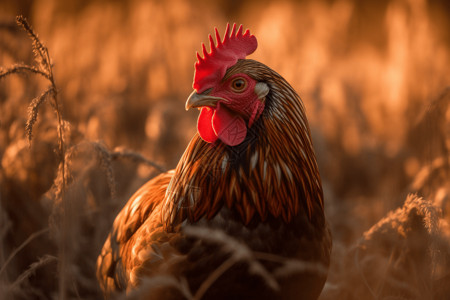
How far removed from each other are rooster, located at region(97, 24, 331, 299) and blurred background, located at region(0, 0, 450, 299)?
40 centimetres

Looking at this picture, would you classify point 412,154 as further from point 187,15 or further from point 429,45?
point 187,15

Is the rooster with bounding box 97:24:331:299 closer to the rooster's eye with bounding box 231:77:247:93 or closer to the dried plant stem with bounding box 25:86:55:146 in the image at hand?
→ the rooster's eye with bounding box 231:77:247:93

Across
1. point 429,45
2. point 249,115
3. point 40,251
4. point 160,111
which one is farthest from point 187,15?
point 249,115

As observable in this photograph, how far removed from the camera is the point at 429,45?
184 inches

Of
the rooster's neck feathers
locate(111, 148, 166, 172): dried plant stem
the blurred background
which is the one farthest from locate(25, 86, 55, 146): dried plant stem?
locate(111, 148, 166, 172): dried plant stem

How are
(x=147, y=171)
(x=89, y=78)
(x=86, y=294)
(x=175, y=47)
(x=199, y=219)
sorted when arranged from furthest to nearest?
(x=175, y=47), (x=89, y=78), (x=147, y=171), (x=86, y=294), (x=199, y=219)

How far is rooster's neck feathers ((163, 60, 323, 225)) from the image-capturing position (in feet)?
6.30

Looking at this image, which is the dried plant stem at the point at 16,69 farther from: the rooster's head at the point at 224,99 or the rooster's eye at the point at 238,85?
the rooster's eye at the point at 238,85

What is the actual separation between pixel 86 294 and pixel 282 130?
76.3 inches

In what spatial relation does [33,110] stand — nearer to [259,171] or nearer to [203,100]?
[203,100]

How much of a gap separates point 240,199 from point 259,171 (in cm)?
15

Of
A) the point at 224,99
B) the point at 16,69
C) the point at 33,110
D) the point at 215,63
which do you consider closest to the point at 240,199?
the point at 224,99

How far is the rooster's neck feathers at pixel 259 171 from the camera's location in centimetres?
192

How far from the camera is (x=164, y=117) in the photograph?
425 cm
